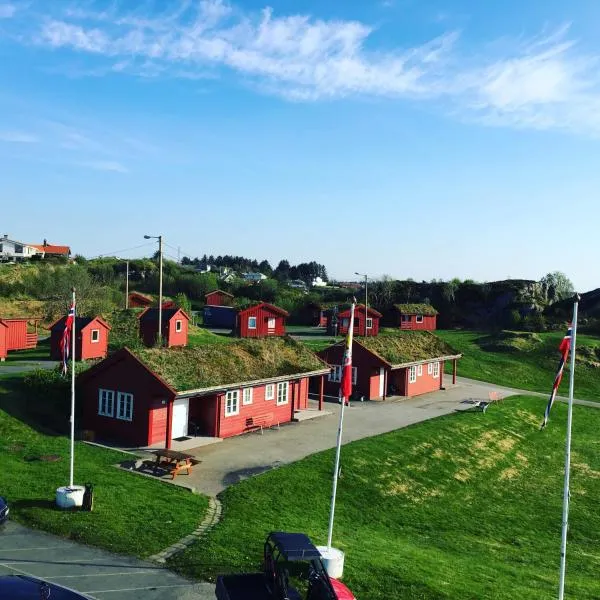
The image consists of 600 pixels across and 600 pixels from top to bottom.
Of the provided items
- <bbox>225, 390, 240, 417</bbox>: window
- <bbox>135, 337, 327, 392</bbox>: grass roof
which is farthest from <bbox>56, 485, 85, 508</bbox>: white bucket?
<bbox>225, 390, 240, 417</bbox>: window

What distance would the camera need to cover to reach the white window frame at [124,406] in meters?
26.6

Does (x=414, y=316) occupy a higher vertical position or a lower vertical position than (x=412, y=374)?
higher

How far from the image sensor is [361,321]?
68.8m

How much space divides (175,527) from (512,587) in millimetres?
8649

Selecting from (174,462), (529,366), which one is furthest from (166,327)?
(529,366)

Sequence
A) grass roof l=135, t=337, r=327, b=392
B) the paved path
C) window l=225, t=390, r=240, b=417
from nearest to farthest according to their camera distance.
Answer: the paved path < grass roof l=135, t=337, r=327, b=392 < window l=225, t=390, r=240, b=417

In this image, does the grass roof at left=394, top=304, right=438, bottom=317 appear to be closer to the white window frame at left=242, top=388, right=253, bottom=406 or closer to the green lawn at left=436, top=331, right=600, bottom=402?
the green lawn at left=436, top=331, right=600, bottom=402

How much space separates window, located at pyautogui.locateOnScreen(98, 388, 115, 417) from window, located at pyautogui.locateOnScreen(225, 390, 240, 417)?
515 cm

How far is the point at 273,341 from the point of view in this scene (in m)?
35.2

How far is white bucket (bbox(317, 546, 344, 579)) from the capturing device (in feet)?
42.4

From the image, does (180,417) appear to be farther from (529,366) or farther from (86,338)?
(529,366)

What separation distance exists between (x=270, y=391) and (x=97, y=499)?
14.5 m

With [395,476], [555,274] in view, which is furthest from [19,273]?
[555,274]

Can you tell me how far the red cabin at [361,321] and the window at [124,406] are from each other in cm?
4216
